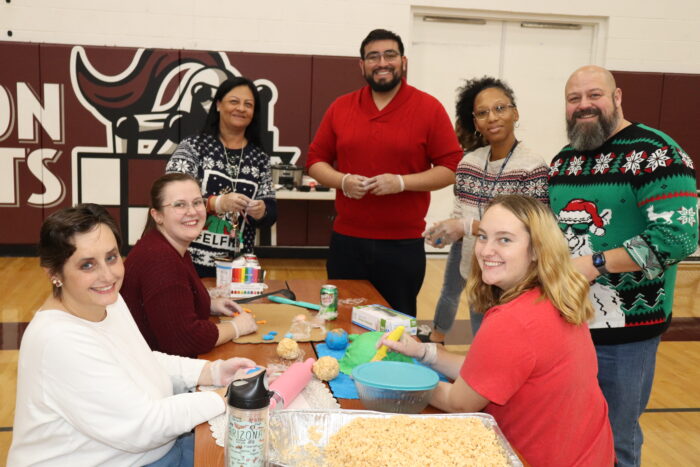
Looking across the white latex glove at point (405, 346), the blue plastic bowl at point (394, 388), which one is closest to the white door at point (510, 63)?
the white latex glove at point (405, 346)

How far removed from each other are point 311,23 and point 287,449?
227 inches

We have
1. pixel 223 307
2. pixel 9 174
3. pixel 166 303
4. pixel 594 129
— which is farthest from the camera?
pixel 9 174

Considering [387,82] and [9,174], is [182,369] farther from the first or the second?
[9,174]

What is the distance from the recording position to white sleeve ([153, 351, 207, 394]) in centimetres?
177

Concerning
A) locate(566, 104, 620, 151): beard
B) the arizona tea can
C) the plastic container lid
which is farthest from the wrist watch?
the arizona tea can

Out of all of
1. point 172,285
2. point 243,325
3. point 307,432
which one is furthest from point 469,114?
point 307,432

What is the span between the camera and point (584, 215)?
2.07 metres

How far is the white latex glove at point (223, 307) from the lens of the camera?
2.29m

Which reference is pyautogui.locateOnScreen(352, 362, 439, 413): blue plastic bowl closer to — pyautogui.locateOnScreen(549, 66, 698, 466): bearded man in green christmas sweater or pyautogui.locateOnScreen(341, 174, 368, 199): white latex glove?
pyautogui.locateOnScreen(549, 66, 698, 466): bearded man in green christmas sweater

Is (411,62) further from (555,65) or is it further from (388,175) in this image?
(388,175)

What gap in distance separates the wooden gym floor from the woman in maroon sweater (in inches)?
45.0

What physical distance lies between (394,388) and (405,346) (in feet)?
0.88

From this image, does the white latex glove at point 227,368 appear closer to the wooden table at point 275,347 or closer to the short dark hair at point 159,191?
the wooden table at point 275,347

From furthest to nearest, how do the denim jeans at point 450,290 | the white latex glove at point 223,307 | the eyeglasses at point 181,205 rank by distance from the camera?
the denim jeans at point 450,290 → the white latex glove at point 223,307 → the eyeglasses at point 181,205
